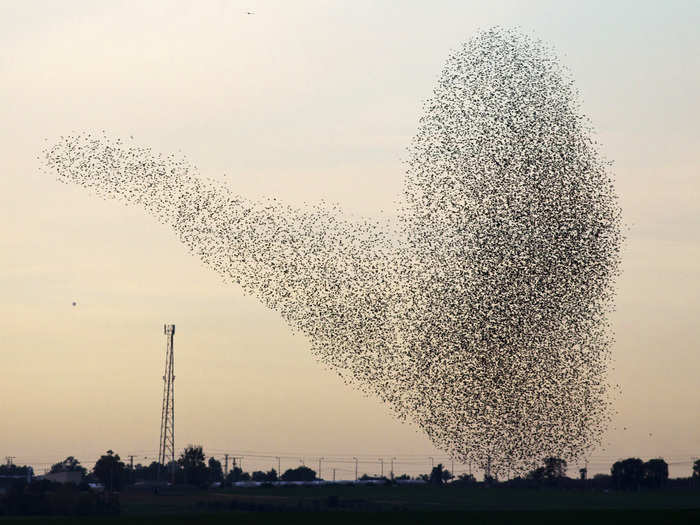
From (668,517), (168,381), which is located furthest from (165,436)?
(668,517)

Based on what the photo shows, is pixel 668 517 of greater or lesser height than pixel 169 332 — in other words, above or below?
below

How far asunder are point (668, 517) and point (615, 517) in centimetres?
591

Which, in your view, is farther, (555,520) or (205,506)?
(205,506)

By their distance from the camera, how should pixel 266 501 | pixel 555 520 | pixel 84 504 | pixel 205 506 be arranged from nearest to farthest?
pixel 555 520, pixel 84 504, pixel 205 506, pixel 266 501

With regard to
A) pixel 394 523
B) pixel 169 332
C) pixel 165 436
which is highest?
pixel 169 332

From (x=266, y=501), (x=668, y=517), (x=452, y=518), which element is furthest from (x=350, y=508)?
(x=668, y=517)

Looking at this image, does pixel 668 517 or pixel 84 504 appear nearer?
pixel 668 517

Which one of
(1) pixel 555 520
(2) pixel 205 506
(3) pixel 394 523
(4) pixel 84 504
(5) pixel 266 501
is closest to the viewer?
(3) pixel 394 523

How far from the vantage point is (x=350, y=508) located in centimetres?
18088

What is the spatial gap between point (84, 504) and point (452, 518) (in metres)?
63.6

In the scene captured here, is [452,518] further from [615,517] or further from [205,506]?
[205,506]

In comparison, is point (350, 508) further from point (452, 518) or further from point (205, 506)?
point (452, 518)

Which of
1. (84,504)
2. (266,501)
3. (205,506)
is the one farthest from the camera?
(266,501)

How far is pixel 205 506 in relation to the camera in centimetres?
18475
